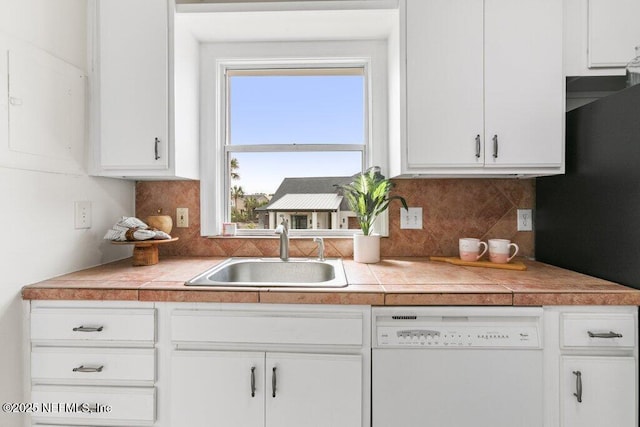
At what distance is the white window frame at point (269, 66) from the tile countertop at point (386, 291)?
628 mm

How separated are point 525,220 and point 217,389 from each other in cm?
183

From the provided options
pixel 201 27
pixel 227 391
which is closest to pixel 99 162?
pixel 201 27

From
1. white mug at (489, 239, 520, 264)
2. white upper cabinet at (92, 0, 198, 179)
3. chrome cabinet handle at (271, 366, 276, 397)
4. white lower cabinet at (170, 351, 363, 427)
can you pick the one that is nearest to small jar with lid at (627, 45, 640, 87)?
white mug at (489, 239, 520, 264)

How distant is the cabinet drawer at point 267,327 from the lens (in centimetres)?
128

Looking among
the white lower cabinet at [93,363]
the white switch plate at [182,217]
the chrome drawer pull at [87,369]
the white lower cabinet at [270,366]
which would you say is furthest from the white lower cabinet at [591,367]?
the white switch plate at [182,217]

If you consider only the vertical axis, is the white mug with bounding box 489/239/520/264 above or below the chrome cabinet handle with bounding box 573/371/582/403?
above

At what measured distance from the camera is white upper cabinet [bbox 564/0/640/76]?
157 cm

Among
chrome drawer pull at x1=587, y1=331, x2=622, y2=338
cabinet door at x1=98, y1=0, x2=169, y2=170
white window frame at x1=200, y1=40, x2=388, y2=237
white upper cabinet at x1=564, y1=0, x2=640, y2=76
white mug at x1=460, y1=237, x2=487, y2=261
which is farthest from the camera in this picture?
white window frame at x1=200, y1=40, x2=388, y2=237

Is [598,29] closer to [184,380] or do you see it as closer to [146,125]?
[146,125]

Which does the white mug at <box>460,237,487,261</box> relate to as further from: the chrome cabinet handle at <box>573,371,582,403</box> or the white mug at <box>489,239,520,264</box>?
the chrome cabinet handle at <box>573,371,582,403</box>

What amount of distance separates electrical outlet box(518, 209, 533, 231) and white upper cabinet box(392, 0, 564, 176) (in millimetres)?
400

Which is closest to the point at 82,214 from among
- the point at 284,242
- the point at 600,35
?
the point at 284,242

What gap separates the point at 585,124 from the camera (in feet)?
5.05

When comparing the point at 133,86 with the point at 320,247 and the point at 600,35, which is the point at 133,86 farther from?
the point at 600,35
